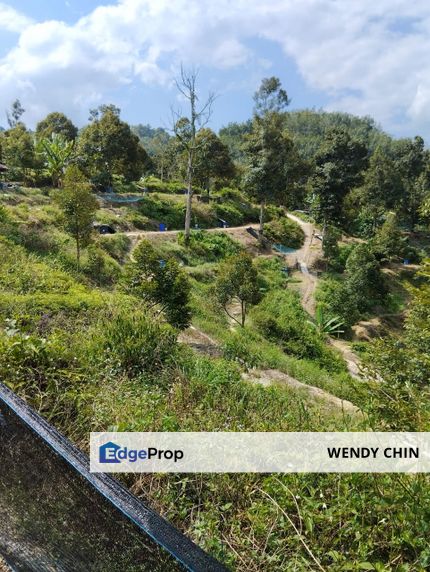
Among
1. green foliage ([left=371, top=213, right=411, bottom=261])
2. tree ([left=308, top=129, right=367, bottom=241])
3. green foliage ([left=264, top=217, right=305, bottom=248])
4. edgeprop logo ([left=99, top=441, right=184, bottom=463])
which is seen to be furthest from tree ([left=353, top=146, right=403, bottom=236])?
edgeprop logo ([left=99, top=441, right=184, bottom=463])

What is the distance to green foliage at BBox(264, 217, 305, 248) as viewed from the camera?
29.7 metres

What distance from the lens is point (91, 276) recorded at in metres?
15.3

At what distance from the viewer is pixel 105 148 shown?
90.8ft

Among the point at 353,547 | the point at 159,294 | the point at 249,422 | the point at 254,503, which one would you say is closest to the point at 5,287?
the point at 159,294

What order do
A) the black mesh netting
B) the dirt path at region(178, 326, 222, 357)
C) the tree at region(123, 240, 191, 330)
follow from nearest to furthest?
the black mesh netting < the tree at region(123, 240, 191, 330) < the dirt path at region(178, 326, 222, 357)

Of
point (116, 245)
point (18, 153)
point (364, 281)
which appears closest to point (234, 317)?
point (116, 245)

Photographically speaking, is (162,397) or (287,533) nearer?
→ (287,533)

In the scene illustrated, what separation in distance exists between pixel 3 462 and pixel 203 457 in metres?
1.23

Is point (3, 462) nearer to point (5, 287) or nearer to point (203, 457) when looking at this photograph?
point (203, 457)

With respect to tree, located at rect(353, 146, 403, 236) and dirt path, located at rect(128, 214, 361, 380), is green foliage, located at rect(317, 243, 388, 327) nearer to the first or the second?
dirt path, located at rect(128, 214, 361, 380)

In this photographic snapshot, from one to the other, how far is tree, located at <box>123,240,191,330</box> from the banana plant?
376 inches

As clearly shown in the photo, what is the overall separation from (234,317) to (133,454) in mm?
15568

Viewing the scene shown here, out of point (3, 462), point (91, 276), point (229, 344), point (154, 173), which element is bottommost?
point (229, 344)

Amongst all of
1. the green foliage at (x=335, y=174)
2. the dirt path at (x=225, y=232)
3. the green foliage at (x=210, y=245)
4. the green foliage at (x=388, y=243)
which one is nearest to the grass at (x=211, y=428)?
the dirt path at (x=225, y=232)
